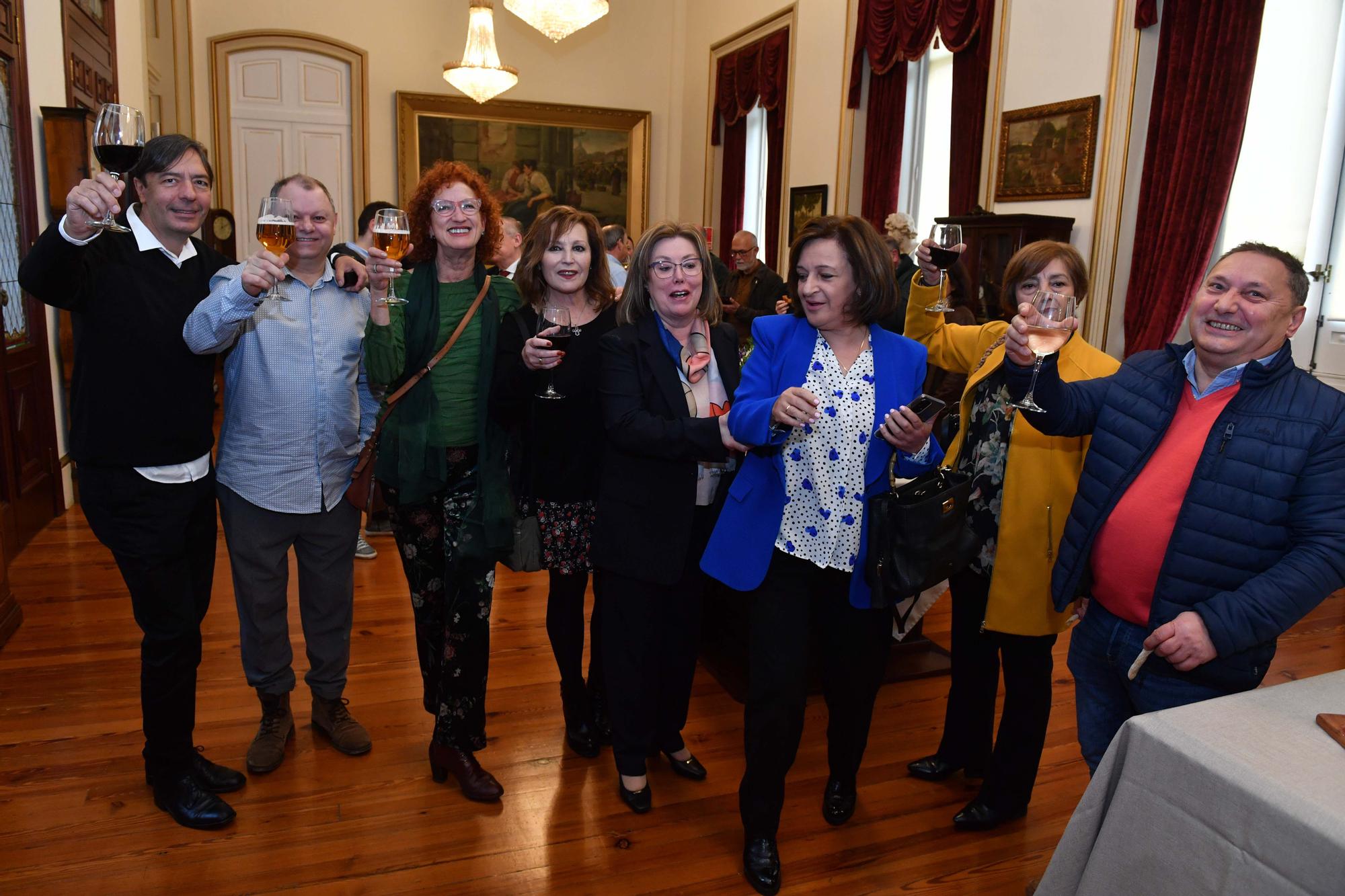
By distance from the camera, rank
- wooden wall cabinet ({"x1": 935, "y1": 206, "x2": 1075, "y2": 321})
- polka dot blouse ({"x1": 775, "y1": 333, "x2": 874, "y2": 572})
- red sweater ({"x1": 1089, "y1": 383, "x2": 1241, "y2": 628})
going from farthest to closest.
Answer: wooden wall cabinet ({"x1": 935, "y1": 206, "x2": 1075, "y2": 321})
polka dot blouse ({"x1": 775, "y1": 333, "x2": 874, "y2": 572})
red sweater ({"x1": 1089, "y1": 383, "x2": 1241, "y2": 628})

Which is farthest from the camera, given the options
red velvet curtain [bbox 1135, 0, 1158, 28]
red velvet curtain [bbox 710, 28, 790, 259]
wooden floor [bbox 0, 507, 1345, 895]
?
red velvet curtain [bbox 710, 28, 790, 259]

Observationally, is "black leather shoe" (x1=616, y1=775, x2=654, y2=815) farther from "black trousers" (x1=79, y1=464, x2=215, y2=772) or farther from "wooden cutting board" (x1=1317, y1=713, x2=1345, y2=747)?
"wooden cutting board" (x1=1317, y1=713, x2=1345, y2=747)

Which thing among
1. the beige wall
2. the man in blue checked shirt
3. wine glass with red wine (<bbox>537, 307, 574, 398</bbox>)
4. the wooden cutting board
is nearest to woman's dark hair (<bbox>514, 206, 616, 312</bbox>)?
wine glass with red wine (<bbox>537, 307, 574, 398</bbox>)

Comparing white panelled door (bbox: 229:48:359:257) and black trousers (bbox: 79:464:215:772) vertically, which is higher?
white panelled door (bbox: 229:48:359:257)

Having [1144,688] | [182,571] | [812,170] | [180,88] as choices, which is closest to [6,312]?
[182,571]

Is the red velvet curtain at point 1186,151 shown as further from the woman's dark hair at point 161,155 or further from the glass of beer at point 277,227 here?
the woman's dark hair at point 161,155

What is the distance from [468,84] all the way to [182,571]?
324 inches

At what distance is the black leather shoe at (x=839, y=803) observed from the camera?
266cm

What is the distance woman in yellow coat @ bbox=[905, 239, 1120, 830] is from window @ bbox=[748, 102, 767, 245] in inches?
312

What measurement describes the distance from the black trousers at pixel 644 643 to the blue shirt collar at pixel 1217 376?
4.01 feet

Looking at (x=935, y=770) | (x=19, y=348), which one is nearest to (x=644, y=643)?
(x=935, y=770)

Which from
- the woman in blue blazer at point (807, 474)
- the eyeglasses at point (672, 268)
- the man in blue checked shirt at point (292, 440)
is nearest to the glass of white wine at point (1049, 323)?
the woman in blue blazer at point (807, 474)

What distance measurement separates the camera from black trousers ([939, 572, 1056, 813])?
100 inches

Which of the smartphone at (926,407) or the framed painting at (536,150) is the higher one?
the framed painting at (536,150)
